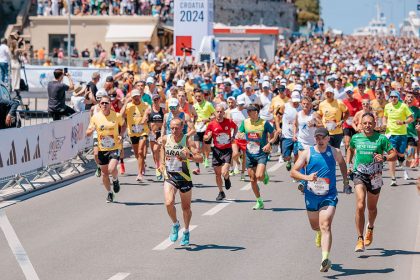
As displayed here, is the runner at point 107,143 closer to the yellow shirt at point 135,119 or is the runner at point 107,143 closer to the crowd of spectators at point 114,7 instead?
the yellow shirt at point 135,119

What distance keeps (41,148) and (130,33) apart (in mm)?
41372

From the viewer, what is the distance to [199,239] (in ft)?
48.2

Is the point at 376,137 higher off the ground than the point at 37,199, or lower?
higher

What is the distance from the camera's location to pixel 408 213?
1717 centimetres

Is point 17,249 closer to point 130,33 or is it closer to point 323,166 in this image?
point 323,166

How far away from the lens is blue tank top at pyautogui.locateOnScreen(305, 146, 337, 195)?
12.5 meters

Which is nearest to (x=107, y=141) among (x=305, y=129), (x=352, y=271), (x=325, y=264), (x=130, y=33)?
(x=305, y=129)

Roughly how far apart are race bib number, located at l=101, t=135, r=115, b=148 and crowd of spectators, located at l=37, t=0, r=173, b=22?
4365 cm

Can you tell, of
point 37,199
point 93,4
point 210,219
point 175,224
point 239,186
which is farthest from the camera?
point 93,4

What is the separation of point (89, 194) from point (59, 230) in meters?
3.99

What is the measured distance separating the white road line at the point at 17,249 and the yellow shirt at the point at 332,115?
755 centimetres

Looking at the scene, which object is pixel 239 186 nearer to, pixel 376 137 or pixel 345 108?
pixel 345 108

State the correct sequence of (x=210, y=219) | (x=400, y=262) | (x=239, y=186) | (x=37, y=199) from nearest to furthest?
(x=400, y=262), (x=210, y=219), (x=37, y=199), (x=239, y=186)

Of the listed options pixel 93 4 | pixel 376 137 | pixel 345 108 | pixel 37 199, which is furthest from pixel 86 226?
pixel 93 4
